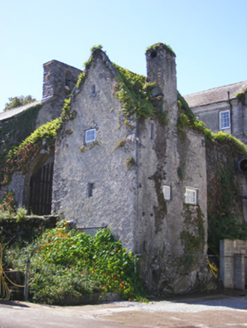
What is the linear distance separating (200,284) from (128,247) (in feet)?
12.1

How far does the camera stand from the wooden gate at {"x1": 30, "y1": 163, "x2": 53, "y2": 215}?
17.8 metres

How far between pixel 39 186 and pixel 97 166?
5543 mm

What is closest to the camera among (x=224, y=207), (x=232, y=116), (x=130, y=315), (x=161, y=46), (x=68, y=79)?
(x=130, y=315)

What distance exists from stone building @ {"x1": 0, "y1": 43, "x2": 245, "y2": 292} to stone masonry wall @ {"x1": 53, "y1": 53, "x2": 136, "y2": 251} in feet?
0.11

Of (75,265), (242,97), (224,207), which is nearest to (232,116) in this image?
(242,97)

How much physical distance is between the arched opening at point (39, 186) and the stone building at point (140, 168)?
314 cm

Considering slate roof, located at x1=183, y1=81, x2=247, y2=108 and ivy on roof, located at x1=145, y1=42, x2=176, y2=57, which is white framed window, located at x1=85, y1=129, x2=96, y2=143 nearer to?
ivy on roof, located at x1=145, y1=42, x2=176, y2=57

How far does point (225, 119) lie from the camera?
26.7 meters

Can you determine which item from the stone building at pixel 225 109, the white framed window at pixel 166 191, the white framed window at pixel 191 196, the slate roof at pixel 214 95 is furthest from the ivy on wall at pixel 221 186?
the slate roof at pixel 214 95

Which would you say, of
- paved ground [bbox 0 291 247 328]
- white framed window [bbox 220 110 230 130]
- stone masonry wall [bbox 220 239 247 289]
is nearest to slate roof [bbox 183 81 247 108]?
white framed window [bbox 220 110 230 130]

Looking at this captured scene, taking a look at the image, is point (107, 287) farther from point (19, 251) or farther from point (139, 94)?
point (139, 94)

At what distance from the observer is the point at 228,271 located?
14.3 m

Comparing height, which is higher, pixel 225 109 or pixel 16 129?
pixel 225 109

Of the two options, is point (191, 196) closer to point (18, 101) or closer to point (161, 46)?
point (161, 46)
